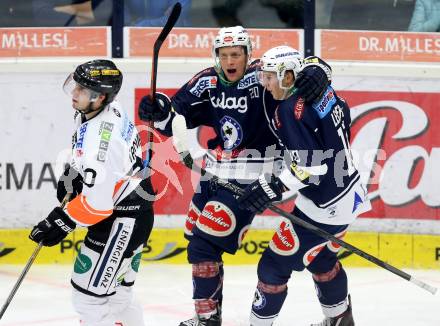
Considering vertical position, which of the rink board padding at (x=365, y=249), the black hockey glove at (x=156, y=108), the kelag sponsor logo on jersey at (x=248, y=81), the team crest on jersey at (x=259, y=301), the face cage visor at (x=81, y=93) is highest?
the face cage visor at (x=81, y=93)

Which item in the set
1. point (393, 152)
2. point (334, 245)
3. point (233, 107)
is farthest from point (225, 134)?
point (393, 152)

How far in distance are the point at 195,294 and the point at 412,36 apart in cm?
231

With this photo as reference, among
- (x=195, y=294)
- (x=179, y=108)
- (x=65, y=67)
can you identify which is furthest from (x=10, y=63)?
(x=195, y=294)

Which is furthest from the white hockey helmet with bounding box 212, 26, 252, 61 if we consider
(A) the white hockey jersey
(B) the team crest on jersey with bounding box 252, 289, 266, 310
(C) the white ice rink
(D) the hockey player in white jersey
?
(C) the white ice rink

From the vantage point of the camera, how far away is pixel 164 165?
6113 mm

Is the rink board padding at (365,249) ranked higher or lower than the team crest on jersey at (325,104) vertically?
lower

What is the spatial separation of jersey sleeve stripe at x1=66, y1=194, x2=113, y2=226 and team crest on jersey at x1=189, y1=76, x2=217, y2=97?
110 cm

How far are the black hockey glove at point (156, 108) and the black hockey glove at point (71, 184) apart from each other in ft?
1.91

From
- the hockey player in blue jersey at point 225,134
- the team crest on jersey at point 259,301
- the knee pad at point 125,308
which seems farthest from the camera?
the hockey player in blue jersey at point 225,134

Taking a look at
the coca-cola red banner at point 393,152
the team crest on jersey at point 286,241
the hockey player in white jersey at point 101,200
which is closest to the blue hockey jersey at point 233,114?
the team crest on jersey at point 286,241

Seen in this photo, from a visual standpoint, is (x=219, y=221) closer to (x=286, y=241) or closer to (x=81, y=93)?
(x=286, y=241)

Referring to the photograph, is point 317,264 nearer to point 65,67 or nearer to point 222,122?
point 222,122

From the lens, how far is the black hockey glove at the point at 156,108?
4.74 metres

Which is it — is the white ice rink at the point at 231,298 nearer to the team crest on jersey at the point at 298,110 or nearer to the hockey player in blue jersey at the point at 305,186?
the hockey player in blue jersey at the point at 305,186
